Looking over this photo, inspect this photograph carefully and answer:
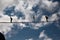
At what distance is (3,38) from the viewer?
82.8 meters

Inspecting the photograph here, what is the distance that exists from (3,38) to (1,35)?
243cm

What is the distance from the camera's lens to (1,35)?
8181cm
